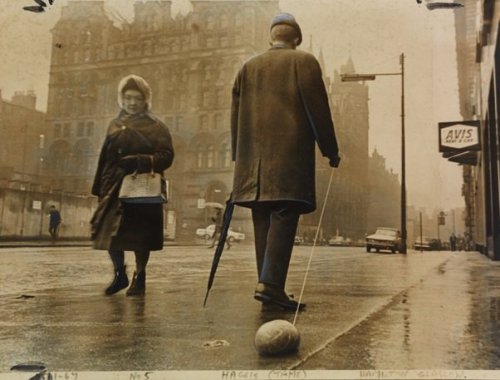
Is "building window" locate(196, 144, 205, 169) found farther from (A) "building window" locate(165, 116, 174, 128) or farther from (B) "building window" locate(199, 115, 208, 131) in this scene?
(A) "building window" locate(165, 116, 174, 128)

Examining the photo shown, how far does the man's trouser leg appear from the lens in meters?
2.26

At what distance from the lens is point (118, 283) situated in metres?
2.75

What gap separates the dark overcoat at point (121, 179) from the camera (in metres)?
2.79

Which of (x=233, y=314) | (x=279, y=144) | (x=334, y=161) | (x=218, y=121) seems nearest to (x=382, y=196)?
(x=334, y=161)

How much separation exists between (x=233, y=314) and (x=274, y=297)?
0.20 m

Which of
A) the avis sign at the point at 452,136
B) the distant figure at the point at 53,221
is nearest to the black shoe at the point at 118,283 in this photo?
the distant figure at the point at 53,221

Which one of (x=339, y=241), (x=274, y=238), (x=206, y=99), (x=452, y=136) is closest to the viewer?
(x=274, y=238)

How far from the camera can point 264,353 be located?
168 centimetres

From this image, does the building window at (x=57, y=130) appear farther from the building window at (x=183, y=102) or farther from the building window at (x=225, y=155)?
the building window at (x=225, y=155)

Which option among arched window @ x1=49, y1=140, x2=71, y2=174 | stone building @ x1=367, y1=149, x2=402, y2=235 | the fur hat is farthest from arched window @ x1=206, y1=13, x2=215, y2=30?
stone building @ x1=367, y1=149, x2=402, y2=235

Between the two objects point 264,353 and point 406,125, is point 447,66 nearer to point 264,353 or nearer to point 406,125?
point 406,125

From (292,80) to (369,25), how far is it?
3.09 ft

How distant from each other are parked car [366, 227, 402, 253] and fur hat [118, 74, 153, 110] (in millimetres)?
1454

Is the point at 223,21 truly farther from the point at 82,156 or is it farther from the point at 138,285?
the point at 138,285
